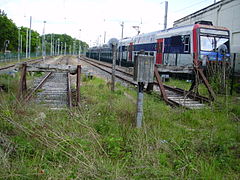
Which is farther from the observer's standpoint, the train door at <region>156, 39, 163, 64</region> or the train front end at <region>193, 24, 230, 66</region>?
the train door at <region>156, 39, 163, 64</region>

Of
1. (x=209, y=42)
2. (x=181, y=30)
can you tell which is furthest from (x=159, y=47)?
(x=209, y=42)

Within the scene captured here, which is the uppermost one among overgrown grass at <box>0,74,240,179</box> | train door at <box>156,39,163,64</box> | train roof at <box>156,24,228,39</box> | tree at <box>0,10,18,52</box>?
tree at <box>0,10,18,52</box>

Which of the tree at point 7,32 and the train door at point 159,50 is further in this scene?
the tree at point 7,32

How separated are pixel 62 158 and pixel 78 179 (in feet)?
2.17

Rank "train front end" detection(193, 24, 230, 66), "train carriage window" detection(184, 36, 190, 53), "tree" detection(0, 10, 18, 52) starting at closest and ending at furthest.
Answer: "train front end" detection(193, 24, 230, 66) < "train carriage window" detection(184, 36, 190, 53) < "tree" detection(0, 10, 18, 52)

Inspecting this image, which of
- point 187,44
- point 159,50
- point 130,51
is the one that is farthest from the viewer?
point 130,51

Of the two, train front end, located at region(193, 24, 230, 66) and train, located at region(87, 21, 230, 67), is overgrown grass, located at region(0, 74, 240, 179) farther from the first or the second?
train front end, located at region(193, 24, 230, 66)

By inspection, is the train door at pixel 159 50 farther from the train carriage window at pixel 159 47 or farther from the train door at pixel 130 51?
the train door at pixel 130 51

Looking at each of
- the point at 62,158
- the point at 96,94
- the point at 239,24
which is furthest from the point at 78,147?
the point at 239,24

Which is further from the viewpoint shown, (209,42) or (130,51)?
(130,51)

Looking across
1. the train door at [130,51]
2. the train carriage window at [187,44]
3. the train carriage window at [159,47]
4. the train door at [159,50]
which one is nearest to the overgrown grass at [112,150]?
the train carriage window at [187,44]

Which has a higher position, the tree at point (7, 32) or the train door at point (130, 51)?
the tree at point (7, 32)

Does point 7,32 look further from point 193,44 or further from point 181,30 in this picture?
point 193,44

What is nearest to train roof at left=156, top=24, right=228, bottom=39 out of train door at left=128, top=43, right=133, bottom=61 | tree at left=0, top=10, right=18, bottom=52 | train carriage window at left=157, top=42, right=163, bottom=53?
train carriage window at left=157, top=42, right=163, bottom=53
